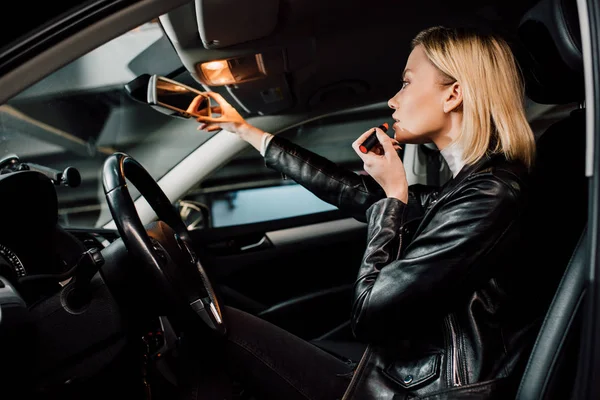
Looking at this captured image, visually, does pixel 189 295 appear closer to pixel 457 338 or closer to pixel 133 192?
pixel 457 338

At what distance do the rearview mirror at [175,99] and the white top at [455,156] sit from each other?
2.47ft

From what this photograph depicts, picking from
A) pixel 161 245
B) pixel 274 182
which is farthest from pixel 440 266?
pixel 274 182

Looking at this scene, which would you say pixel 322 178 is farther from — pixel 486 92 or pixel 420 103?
pixel 486 92

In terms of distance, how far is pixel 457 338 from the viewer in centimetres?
98

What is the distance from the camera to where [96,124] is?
7.94 ft

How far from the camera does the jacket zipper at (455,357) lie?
37.9 inches

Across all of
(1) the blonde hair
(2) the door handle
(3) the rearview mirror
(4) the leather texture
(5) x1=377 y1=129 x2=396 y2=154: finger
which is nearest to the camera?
(4) the leather texture

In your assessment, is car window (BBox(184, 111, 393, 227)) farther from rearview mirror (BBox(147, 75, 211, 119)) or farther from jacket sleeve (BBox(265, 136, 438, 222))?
rearview mirror (BBox(147, 75, 211, 119))

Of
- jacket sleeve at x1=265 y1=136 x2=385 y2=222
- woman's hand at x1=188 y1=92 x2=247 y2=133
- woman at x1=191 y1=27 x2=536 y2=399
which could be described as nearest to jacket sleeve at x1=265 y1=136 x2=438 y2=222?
jacket sleeve at x1=265 y1=136 x2=385 y2=222

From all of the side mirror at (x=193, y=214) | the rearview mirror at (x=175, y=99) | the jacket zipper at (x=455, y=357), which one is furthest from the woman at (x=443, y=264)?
the side mirror at (x=193, y=214)

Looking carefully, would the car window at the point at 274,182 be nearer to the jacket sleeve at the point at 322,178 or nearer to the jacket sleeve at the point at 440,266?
the jacket sleeve at the point at 322,178

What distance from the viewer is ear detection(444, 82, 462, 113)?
114 centimetres

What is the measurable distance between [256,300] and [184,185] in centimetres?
59

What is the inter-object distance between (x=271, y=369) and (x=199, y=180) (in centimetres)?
119
